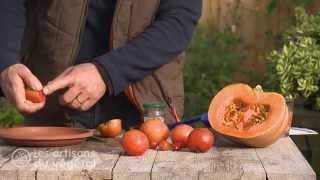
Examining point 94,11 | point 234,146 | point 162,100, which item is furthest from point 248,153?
point 94,11

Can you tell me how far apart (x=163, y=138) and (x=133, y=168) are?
0.36m

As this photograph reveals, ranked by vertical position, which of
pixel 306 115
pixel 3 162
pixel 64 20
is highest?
→ pixel 64 20

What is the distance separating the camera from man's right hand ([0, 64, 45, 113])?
321cm

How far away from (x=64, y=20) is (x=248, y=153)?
0.89m

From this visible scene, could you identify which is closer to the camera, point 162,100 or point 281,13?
point 162,100

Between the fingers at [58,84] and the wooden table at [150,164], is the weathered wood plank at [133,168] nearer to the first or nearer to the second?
the wooden table at [150,164]

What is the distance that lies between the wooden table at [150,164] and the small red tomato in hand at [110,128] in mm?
163

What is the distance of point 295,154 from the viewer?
3041mm

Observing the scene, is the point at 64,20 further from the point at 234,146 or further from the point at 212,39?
the point at 212,39

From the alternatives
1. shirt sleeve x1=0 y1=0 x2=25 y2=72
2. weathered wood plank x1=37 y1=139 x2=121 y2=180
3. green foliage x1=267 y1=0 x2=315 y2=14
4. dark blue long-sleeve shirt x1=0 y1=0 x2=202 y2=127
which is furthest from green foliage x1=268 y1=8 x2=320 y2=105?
weathered wood plank x1=37 y1=139 x2=121 y2=180

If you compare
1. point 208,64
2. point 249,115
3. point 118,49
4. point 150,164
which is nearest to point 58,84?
point 118,49

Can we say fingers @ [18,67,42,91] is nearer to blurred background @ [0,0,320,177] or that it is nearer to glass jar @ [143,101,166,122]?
glass jar @ [143,101,166,122]

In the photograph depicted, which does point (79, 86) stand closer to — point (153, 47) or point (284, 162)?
point (153, 47)

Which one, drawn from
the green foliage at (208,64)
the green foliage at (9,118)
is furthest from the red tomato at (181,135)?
the green foliage at (208,64)
